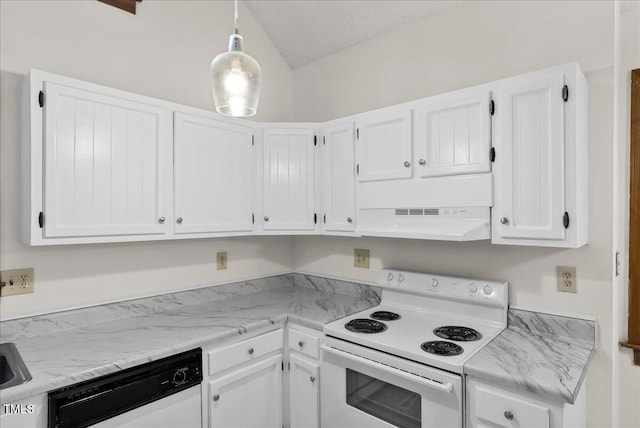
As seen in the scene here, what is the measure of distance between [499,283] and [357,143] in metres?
1.13

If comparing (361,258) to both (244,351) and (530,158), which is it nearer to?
(244,351)

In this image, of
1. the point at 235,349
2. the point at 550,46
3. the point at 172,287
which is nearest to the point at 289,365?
the point at 235,349

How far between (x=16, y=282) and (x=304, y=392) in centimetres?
158

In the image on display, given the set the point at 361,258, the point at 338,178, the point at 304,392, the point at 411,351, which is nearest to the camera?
the point at 411,351

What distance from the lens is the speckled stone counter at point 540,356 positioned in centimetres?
130

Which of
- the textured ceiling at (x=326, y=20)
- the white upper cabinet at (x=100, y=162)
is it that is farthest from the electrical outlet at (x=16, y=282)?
the textured ceiling at (x=326, y=20)

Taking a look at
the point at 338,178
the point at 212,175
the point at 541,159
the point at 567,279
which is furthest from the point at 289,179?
the point at 567,279

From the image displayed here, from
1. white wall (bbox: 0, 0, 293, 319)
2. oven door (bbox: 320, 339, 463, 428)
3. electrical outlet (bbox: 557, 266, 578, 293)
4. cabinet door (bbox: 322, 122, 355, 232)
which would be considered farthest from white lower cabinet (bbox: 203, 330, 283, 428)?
electrical outlet (bbox: 557, 266, 578, 293)

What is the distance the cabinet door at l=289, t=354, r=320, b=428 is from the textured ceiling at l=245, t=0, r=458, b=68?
7.26ft

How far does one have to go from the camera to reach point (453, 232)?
1.69 m

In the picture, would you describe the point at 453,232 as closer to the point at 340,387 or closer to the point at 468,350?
the point at 468,350

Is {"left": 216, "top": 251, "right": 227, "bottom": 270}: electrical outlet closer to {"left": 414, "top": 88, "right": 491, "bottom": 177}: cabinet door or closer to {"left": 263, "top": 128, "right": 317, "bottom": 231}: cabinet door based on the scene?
{"left": 263, "top": 128, "right": 317, "bottom": 231}: cabinet door

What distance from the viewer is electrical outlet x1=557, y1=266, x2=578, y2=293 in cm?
173

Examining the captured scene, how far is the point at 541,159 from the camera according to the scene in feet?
5.15
